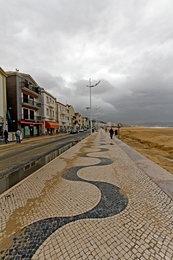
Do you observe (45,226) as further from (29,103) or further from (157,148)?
(29,103)

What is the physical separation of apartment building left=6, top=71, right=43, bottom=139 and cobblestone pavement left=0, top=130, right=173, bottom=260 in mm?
20197

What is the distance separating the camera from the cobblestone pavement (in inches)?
81.9

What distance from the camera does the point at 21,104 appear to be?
25.6 m

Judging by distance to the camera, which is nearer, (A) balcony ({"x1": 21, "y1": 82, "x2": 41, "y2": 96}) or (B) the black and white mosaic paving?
(B) the black and white mosaic paving

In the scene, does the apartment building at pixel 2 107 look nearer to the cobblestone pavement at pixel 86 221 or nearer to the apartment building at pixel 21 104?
the apartment building at pixel 21 104

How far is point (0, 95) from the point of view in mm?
20672

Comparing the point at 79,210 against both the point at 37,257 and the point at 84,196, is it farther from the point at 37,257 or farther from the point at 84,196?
the point at 37,257

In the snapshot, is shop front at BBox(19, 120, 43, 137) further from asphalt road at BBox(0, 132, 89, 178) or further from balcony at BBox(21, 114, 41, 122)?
asphalt road at BBox(0, 132, 89, 178)

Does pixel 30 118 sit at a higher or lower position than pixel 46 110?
lower

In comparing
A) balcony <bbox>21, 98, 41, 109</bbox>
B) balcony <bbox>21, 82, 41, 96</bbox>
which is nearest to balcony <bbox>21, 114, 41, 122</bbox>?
balcony <bbox>21, 98, 41, 109</bbox>

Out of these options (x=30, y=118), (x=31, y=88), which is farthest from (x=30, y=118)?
(x=31, y=88)

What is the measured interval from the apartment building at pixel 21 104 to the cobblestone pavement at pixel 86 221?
20.2 meters

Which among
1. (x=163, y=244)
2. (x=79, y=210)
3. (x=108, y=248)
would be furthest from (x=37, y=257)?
(x=163, y=244)

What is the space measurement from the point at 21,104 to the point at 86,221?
26.5 meters
